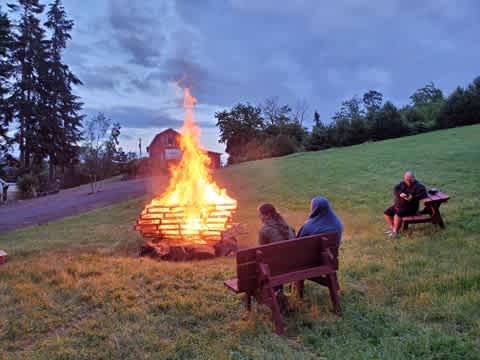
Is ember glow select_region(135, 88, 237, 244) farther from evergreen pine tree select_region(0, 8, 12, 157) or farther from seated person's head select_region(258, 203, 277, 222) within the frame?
evergreen pine tree select_region(0, 8, 12, 157)

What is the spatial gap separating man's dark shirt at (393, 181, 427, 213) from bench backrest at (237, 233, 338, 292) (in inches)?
151

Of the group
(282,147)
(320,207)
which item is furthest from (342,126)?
(320,207)

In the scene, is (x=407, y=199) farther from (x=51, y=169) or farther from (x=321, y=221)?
(x=51, y=169)

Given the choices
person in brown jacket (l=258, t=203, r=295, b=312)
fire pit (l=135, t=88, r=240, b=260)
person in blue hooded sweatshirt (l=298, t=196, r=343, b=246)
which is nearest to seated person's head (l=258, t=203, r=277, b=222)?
person in brown jacket (l=258, t=203, r=295, b=312)

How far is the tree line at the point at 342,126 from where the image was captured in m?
31.5

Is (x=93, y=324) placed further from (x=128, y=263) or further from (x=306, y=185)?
(x=306, y=185)

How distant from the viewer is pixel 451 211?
8.38 m

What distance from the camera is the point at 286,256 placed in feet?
12.8

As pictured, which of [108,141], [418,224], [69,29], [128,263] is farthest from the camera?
[69,29]

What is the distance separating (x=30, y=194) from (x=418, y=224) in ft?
93.0

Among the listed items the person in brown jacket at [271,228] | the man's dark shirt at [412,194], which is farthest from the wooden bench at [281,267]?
the man's dark shirt at [412,194]

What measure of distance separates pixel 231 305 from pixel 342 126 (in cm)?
3303

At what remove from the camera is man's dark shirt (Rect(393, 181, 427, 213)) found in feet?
23.7

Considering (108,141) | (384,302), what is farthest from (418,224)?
(108,141)
